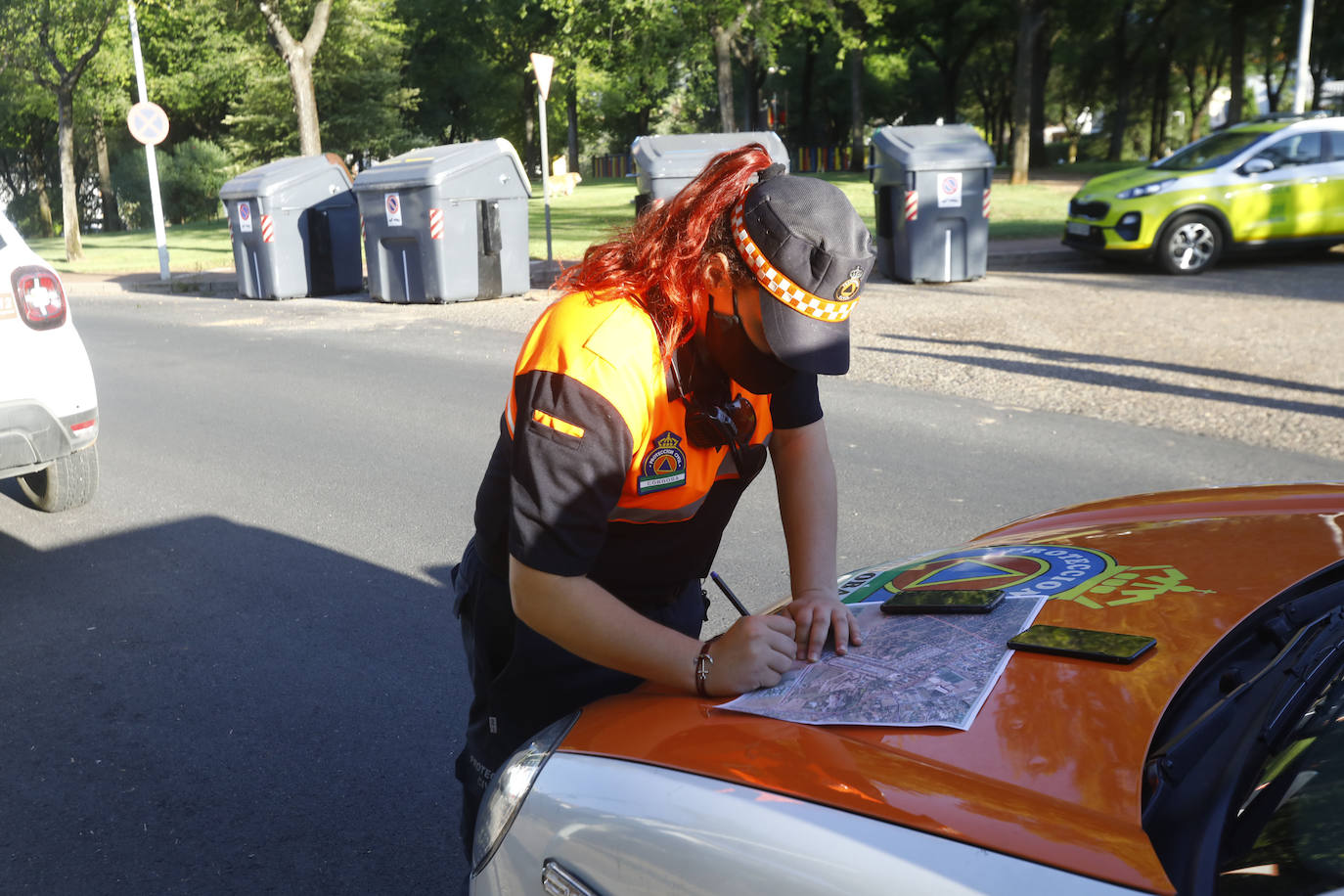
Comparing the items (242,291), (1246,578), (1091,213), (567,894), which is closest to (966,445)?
(1246,578)

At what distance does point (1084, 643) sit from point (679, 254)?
81 centimetres

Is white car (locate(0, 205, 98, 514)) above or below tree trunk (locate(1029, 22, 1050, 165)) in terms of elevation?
below

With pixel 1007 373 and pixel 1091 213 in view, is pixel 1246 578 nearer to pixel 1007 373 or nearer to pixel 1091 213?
pixel 1007 373

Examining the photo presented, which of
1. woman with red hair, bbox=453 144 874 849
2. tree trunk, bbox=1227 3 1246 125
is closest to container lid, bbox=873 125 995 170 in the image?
woman with red hair, bbox=453 144 874 849

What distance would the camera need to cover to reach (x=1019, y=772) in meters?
1.39

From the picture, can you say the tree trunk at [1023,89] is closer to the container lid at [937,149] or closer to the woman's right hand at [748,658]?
the container lid at [937,149]

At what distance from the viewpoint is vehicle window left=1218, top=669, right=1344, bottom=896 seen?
46.6 inches

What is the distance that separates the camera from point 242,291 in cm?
1583

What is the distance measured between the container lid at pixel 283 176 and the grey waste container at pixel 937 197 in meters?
7.32

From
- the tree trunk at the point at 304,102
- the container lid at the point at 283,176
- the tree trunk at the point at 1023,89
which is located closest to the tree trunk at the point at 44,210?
the tree trunk at the point at 304,102

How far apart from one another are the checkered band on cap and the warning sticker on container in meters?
12.2

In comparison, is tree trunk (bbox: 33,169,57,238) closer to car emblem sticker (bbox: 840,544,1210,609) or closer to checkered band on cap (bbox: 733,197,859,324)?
car emblem sticker (bbox: 840,544,1210,609)

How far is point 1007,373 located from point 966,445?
2.24 m

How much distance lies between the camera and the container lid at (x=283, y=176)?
1519 cm
